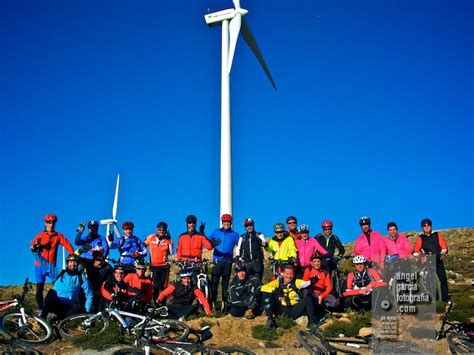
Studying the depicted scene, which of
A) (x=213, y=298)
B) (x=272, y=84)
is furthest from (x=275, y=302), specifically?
(x=272, y=84)

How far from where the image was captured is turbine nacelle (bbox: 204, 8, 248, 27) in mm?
27828

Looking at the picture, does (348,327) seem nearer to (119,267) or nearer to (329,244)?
(329,244)

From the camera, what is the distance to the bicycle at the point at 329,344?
39.5 feet

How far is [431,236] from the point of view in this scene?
1698cm

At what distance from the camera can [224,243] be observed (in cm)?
1650

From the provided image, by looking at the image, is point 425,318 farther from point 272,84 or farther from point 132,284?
point 272,84

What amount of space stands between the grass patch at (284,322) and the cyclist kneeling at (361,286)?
2109 mm

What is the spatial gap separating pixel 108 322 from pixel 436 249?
9914 mm

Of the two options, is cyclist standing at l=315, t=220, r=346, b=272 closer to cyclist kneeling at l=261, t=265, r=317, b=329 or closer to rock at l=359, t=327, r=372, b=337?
cyclist kneeling at l=261, t=265, r=317, b=329

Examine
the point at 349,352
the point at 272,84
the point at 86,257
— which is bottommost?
the point at 349,352

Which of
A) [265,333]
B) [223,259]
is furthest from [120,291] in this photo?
[265,333]

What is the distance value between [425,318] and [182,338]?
708 cm

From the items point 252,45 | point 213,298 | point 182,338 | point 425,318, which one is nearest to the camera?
point 182,338

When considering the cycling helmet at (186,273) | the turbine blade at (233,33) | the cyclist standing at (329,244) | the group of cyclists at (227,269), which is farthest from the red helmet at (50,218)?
the turbine blade at (233,33)
